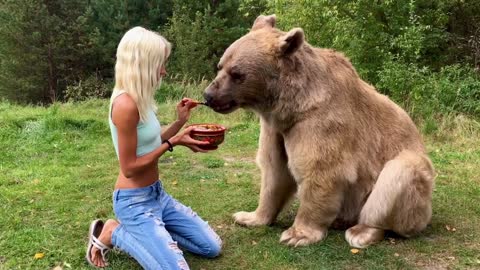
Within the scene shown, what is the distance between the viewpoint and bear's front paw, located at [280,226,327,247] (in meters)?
4.29

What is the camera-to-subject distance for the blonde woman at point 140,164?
12.0 feet

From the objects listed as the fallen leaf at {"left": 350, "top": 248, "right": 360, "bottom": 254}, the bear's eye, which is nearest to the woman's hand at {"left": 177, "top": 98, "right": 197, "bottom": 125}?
the bear's eye

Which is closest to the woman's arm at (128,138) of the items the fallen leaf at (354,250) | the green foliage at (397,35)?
the fallen leaf at (354,250)

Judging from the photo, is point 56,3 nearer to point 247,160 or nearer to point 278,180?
point 247,160

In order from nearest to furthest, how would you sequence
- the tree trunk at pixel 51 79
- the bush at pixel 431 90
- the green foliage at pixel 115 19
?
the bush at pixel 431 90 → the green foliage at pixel 115 19 → the tree trunk at pixel 51 79

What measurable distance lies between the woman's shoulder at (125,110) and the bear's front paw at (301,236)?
63.4 inches

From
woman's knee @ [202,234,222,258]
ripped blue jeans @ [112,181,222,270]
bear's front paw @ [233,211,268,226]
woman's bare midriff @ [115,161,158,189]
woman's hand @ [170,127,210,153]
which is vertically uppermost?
woman's hand @ [170,127,210,153]

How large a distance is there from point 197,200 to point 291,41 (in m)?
2.25

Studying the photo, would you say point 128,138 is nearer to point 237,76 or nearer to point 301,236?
point 237,76

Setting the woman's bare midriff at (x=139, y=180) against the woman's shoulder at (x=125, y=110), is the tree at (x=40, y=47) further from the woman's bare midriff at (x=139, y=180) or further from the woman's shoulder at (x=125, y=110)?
the woman's shoulder at (x=125, y=110)

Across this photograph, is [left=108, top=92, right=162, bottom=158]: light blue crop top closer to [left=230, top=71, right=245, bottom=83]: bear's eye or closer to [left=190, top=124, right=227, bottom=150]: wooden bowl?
[left=190, top=124, right=227, bottom=150]: wooden bowl

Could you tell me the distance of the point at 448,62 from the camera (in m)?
15.6

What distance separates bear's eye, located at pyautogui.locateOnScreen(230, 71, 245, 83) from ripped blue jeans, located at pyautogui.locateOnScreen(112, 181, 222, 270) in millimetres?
1016

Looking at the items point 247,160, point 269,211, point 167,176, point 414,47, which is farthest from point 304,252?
point 414,47
